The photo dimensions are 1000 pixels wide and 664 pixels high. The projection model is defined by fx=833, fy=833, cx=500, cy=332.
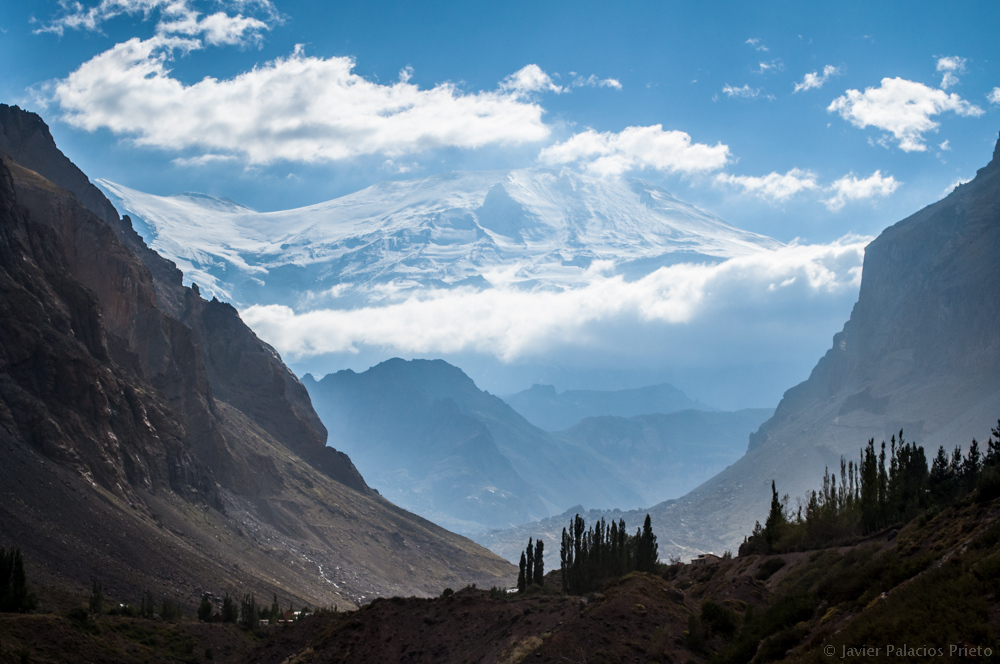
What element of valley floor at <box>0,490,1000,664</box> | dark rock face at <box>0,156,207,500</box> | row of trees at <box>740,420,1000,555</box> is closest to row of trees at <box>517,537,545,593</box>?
valley floor at <box>0,490,1000,664</box>

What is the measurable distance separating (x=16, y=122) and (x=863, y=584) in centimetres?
20905

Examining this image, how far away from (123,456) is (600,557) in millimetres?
85709

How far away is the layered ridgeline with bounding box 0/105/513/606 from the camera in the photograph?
317 ft

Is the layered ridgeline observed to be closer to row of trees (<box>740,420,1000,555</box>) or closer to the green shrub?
the green shrub

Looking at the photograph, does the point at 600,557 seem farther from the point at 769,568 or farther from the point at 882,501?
the point at 882,501

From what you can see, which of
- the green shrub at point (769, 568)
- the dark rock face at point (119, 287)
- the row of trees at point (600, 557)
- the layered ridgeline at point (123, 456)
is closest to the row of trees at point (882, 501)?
the green shrub at point (769, 568)

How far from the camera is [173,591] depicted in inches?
3760

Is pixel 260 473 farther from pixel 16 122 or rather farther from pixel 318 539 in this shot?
pixel 16 122

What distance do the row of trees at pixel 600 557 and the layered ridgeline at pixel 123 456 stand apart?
47464 mm

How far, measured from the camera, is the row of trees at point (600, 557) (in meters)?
71.5

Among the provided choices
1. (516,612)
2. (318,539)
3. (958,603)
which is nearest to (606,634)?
(516,612)

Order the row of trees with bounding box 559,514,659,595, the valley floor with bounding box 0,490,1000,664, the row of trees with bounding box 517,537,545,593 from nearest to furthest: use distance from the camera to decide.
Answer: the valley floor with bounding box 0,490,1000,664 < the row of trees with bounding box 559,514,659,595 < the row of trees with bounding box 517,537,545,593

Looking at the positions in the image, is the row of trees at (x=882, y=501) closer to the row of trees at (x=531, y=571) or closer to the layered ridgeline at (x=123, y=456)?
the row of trees at (x=531, y=571)

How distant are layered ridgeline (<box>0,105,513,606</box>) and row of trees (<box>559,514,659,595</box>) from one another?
4746 cm
